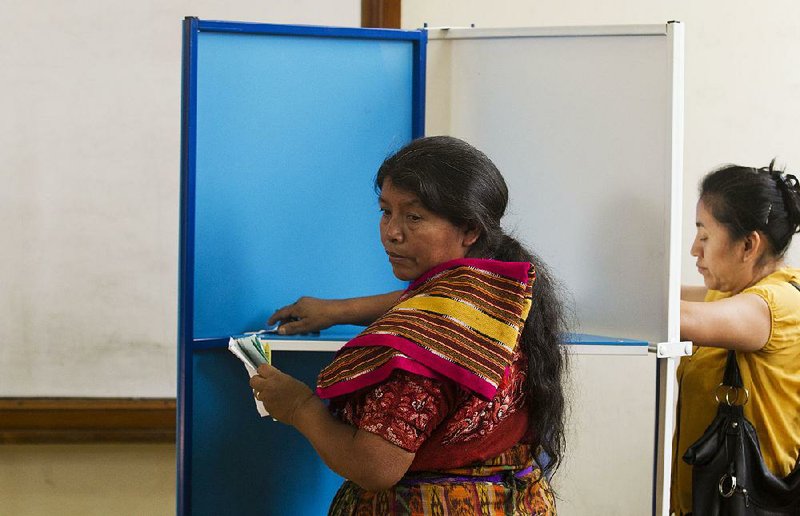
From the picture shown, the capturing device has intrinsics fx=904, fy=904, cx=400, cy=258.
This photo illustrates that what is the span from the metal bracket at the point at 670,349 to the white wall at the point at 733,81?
4.23 ft

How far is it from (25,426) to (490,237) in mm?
1748

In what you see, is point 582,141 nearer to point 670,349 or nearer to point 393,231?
point 670,349

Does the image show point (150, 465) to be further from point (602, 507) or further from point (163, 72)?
point (602, 507)

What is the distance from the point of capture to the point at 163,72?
2.52 metres

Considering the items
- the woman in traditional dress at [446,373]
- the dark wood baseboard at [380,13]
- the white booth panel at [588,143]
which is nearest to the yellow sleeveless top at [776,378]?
the white booth panel at [588,143]

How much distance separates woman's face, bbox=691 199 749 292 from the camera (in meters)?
1.99

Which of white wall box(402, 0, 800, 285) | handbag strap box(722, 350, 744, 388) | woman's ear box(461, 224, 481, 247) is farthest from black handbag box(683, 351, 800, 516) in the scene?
white wall box(402, 0, 800, 285)

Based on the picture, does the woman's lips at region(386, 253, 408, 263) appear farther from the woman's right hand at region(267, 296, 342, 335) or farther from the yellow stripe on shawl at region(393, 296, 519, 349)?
the woman's right hand at region(267, 296, 342, 335)

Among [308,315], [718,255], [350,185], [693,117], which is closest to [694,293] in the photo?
[718,255]

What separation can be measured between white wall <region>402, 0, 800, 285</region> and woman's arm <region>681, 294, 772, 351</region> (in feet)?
3.36

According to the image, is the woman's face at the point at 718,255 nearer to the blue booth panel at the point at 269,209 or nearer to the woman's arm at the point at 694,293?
the woman's arm at the point at 694,293

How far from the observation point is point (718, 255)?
6.58ft

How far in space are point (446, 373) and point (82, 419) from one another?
5.53 ft

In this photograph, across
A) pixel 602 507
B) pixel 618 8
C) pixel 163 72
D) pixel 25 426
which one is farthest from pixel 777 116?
pixel 25 426
